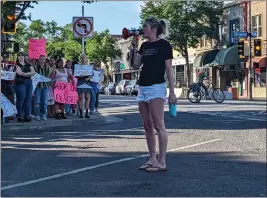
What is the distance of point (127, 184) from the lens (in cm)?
606

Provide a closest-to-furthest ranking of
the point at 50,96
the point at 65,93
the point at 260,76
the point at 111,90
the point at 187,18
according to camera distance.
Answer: the point at 50,96
the point at 65,93
the point at 260,76
the point at 187,18
the point at 111,90

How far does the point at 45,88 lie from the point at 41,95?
22cm

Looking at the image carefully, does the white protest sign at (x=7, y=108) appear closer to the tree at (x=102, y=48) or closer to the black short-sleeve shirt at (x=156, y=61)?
the black short-sleeve shirt at (x=156, y=61)

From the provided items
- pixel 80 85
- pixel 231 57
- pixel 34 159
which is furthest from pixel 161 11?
pixel 34 159

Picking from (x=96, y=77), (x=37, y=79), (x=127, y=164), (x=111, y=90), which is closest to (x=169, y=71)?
(x=127, y=164)

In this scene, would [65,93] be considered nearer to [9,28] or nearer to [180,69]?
[9,28]

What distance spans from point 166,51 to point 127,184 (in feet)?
5.51

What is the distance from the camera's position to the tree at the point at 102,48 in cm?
7925

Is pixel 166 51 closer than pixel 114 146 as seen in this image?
Yes

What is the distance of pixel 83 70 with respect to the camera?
1552cm

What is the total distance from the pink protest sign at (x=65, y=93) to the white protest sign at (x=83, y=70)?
43 centimetres

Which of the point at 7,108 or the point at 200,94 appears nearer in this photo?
the point at 7,108

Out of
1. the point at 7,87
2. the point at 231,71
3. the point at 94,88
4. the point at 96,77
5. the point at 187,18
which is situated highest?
the point at 187,18

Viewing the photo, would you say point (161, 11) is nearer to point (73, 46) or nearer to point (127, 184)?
point (73, 46)
